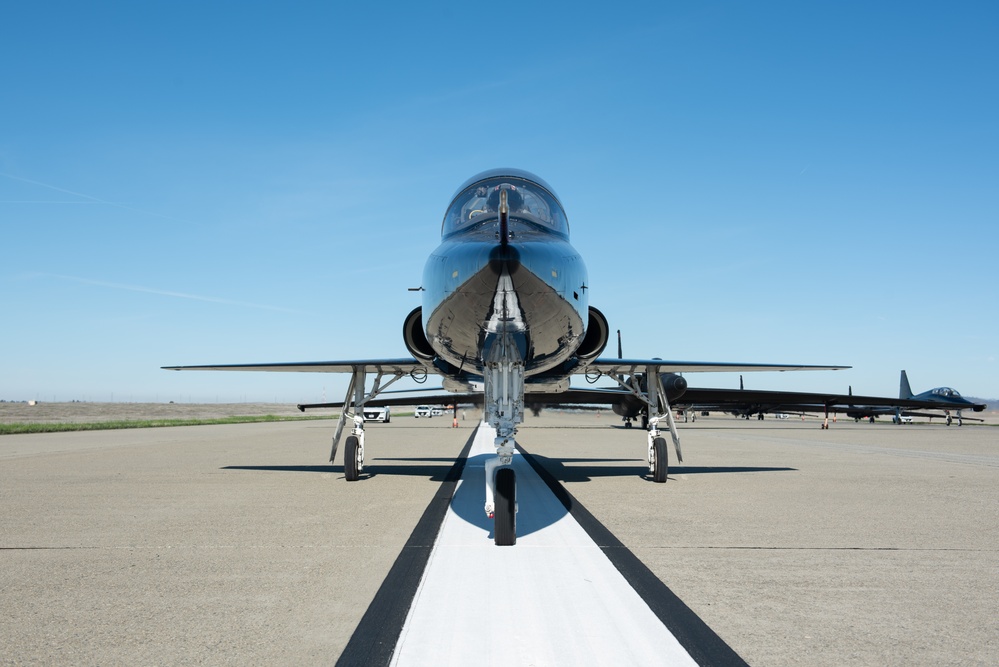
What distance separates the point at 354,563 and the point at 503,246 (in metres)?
2.82

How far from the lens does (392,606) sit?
3949 mm

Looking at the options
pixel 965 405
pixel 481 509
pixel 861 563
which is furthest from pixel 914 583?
pixel 965 405

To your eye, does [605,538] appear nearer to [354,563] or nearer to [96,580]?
[354,563]

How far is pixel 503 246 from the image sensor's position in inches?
197

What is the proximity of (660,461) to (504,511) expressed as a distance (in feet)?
18.0

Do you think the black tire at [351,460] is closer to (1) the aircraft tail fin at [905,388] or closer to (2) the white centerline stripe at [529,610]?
(2) the white centerline stripe at [529,610]

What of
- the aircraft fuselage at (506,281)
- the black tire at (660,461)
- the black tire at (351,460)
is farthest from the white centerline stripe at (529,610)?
the black tire at (351,460)

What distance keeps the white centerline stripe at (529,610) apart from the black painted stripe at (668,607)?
0.07 meters

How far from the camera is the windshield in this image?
22.1 ft

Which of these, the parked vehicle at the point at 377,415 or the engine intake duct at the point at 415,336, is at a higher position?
the engine intake duct at the point at 415,336

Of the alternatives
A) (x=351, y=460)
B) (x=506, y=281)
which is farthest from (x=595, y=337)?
(x=351, y=460)

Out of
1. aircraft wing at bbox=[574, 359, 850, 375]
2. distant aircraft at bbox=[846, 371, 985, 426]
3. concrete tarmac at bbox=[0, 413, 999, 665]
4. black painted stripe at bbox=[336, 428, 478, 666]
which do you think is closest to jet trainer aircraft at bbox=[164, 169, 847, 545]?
black painted stripe at bbox=[336, 428, 478, 666]

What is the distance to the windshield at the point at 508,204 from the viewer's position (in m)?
6.74

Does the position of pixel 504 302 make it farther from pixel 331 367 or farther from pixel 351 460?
pixel 331 367
